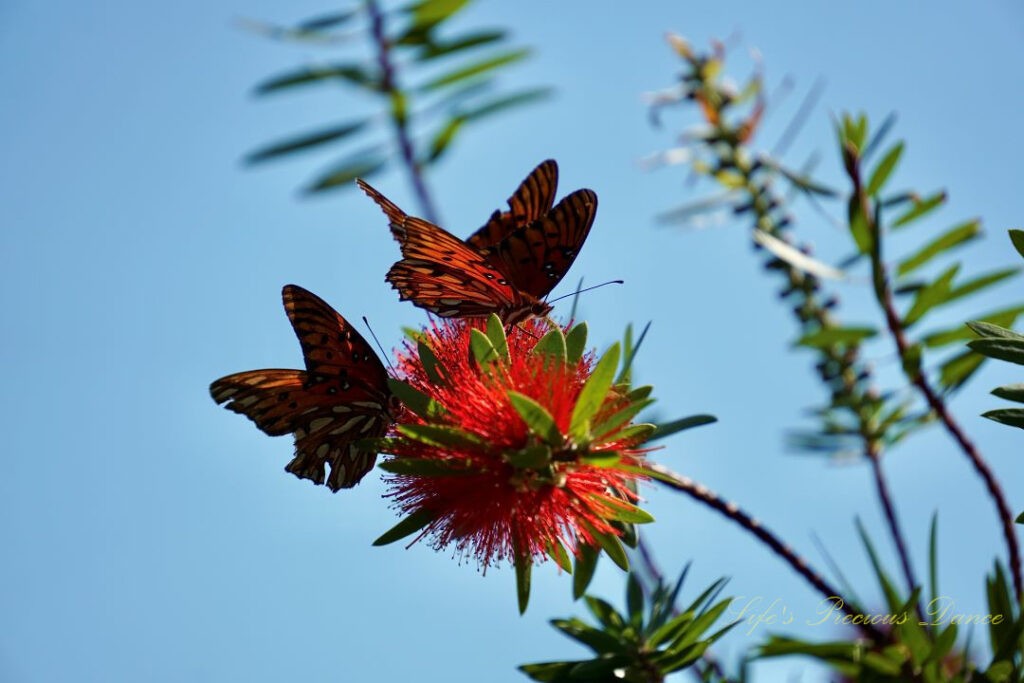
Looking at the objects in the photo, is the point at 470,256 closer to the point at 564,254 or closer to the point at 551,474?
the point at 564,254

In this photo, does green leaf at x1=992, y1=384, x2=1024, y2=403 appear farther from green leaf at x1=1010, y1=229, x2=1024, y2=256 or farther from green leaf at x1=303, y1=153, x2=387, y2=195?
green leaf at x1=303, y1=153, x2=387, y2=195

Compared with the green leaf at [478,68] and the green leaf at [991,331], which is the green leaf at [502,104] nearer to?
the green leaf at [478,68]

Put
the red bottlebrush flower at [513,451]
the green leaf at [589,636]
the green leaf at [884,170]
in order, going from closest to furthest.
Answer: the red bottlebrush flower at [513,451] < the green leaf at [589,636] < the green leaf at [884,170]

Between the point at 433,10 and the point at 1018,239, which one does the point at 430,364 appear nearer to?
the point at 1018,239

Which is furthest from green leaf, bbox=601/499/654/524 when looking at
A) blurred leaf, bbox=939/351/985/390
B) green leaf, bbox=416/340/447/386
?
blurred leaf, bbox=939/351/985/390

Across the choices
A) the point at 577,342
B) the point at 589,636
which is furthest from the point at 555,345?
the point at 589,636

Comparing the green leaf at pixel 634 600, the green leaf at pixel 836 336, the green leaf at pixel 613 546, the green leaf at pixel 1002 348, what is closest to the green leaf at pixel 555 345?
the green leaf at pixel 613 546
